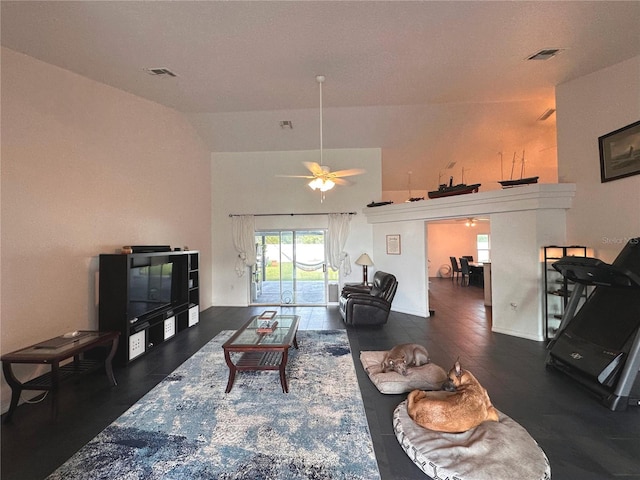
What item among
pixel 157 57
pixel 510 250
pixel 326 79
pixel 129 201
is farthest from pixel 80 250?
pixel 510 250

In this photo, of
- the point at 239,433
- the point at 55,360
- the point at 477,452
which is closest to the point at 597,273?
the point at 477,452

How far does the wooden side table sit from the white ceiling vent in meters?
3.39

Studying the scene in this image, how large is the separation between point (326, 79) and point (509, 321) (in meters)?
4.85

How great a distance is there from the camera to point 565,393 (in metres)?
2.76

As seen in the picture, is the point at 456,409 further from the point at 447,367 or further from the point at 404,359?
the point at 447,367

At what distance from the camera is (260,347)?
2.87 m

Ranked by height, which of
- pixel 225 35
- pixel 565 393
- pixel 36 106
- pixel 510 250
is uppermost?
pixel 225 35

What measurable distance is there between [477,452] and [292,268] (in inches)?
213

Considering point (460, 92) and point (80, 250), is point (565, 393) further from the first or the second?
point (80, 250)

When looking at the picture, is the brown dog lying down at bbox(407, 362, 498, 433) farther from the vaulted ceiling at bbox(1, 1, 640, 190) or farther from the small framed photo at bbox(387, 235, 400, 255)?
the small framed photo at bbox(387, 235, 400, 255)

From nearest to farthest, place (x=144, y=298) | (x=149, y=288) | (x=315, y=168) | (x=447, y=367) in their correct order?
(x=447, y=367), (x=315, y=168), (x=144, y=298), (x=149, y=288)

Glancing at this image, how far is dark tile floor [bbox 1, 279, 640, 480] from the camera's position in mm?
1898

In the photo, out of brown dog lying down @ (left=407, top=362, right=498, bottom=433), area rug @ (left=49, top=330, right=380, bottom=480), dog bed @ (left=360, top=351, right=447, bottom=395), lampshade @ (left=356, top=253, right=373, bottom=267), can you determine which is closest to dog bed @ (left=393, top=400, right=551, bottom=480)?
brown dog lying down @ (left=407, top=362, right=498, bottom=433)

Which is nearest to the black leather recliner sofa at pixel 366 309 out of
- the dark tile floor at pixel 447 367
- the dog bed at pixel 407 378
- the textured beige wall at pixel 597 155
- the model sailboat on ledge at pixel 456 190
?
the dark tile floor at pixel 447 367
